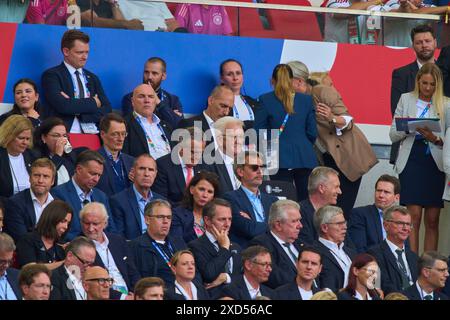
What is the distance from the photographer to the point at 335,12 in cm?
1850

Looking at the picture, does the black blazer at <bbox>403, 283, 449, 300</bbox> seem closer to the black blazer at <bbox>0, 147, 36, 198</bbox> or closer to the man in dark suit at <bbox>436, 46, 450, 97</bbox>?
the man in dark suit at <bbox>436, 46, 450, 97</bbox>

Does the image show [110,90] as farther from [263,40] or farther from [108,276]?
[108,276]

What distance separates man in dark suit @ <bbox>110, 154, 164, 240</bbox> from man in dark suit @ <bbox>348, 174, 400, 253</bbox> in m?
2.03

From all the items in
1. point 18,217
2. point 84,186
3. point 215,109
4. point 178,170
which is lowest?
point 18,217

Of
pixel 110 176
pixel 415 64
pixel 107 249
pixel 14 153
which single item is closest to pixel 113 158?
pixel 110 176

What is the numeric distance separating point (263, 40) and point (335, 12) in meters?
0.82

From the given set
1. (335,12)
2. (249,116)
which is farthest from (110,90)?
(335,12)

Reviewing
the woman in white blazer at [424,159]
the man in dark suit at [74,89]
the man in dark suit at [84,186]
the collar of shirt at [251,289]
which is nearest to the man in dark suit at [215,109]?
the man in dark suit at [74,89]

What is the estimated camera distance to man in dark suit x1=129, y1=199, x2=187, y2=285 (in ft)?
48.5

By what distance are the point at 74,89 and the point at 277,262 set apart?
3.01 meters

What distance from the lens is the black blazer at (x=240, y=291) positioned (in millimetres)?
Result: 14398

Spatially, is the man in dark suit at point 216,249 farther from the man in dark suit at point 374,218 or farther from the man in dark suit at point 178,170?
the man in dark suit at point 374,218

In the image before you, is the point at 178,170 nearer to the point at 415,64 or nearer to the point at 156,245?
the point at 156,245

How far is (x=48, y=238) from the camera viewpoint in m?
14.6
